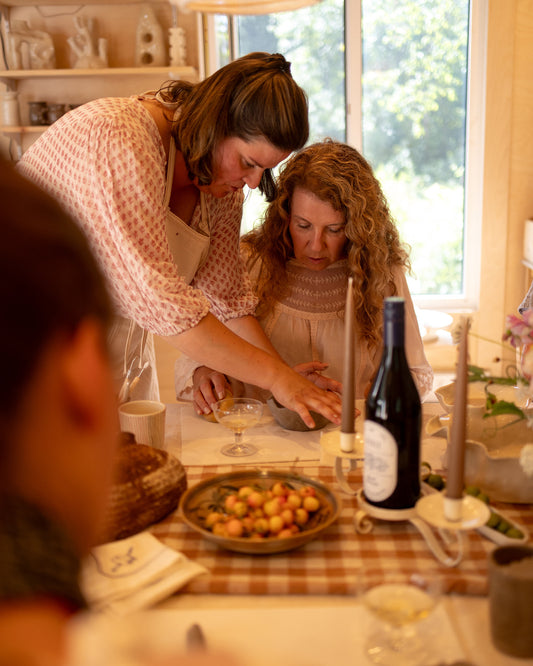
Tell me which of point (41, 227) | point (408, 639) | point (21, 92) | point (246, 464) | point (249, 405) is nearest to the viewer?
point (41, 227)

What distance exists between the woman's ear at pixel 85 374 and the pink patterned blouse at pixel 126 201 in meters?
0.96

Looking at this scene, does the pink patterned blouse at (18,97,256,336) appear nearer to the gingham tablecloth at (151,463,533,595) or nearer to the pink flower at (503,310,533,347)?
the gingham tablecloth at (151,463,533,595)

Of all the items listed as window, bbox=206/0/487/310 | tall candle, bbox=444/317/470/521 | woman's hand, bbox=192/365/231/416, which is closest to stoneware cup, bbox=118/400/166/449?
woman's hand, bbox=192/365/231/416

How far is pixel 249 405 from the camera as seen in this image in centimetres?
135

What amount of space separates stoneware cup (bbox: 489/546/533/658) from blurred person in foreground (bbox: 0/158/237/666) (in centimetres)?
48

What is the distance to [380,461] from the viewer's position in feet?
3.02

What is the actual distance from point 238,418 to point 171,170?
59cm

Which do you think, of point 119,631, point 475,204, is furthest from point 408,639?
point 475,204

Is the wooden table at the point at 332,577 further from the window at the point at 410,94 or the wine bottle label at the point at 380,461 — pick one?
the window at the point at 410,94

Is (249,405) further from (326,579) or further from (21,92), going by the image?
(21,92)

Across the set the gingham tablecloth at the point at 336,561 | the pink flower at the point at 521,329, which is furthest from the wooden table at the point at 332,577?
the pink flower at the point at 521,329

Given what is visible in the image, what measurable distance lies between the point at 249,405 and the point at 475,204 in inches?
103

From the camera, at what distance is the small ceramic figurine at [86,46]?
3.21 meters

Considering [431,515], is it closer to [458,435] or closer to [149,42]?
[458,435]
